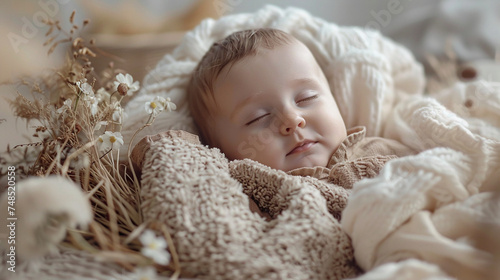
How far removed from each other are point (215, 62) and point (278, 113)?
0.23m

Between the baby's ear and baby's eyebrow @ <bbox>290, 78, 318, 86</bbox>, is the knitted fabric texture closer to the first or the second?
the baby's ear

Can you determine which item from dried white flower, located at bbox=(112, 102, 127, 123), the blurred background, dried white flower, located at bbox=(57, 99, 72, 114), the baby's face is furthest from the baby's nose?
the blurred background

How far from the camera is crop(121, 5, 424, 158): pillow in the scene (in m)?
1.28

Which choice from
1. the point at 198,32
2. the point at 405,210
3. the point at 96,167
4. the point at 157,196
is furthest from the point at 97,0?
the point at 405,210

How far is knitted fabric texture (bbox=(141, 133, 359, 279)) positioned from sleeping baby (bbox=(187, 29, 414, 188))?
0.16 m

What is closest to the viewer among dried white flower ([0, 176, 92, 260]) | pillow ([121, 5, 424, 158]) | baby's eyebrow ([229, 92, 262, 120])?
dried white flower ([0, 176, 92, 260])

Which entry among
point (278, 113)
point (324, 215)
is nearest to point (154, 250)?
point (324, 215)

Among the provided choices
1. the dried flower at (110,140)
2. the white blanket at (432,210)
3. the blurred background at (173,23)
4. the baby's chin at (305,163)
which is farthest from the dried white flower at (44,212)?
the blurred background at (173,23)

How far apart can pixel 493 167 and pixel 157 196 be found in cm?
63

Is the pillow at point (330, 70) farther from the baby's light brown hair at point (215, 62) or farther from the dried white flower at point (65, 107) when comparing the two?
the dried white flower at point (65, 107)

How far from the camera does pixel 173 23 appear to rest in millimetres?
2383

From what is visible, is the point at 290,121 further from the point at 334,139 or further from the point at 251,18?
the point at 251,18

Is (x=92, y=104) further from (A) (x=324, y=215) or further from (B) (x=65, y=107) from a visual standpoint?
(A) (x=324, y=215)

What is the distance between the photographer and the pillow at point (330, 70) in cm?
128
